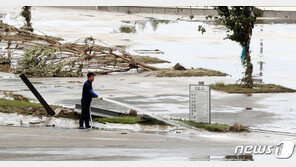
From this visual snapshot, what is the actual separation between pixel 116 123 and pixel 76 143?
3.20m

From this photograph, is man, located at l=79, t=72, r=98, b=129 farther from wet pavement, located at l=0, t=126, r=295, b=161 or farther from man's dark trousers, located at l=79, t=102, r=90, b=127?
wet pavement, located at l=0, t=126, r=295, b=161

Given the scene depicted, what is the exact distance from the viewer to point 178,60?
3834 cm

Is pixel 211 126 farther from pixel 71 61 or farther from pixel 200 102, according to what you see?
pixel 71 61

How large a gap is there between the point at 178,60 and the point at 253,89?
37.4ft

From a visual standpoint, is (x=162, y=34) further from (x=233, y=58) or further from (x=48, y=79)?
(x=48, y=79)

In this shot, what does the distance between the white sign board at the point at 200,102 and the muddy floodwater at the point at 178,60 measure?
3.43ft

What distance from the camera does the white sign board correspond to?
19484 millimetres

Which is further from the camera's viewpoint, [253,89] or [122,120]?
[253,89]

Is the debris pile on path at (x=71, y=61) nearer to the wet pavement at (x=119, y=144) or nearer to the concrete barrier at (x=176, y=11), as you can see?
the wet pavement at (x=119, y=144)

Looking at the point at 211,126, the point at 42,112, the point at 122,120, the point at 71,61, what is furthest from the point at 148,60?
the point at 211,126

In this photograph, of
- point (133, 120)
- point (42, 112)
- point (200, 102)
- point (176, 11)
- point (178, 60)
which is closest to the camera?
point (200, 102)

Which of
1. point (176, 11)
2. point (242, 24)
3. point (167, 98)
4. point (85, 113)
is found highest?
point (242, 24)

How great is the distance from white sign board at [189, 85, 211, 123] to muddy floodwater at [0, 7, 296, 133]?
105 cm

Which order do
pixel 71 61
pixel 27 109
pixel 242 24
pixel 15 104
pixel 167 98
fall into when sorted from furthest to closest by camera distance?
1. pixel 71 61
2. pixel 242 24
3. pixel 167 98
4. pixel 15 104
5. pixel 27 109
